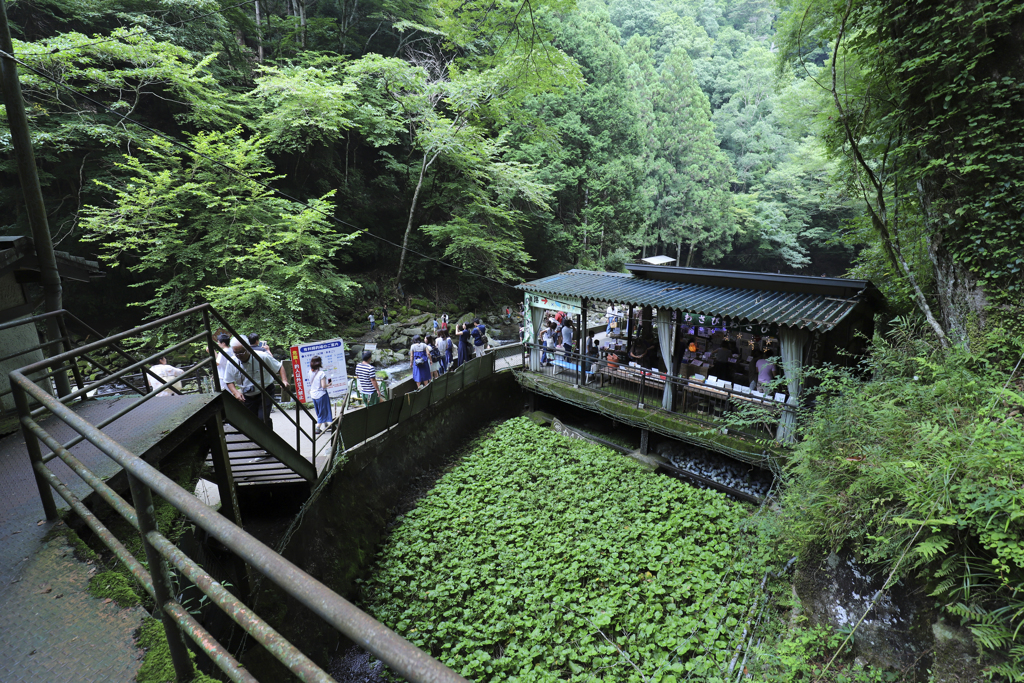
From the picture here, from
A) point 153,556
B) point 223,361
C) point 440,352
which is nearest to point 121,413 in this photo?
point 153,556

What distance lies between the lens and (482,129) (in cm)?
1844

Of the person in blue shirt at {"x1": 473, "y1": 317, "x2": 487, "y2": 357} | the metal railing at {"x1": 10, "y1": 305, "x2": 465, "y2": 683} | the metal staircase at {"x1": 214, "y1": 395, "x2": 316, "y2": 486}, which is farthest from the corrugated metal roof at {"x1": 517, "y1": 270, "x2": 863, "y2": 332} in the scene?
the metal railing at {"x1": 10, "y1": 305, "x2": 465, "y2": 683}

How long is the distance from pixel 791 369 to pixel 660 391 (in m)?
2.80

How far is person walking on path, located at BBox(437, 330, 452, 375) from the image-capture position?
12.1 metres

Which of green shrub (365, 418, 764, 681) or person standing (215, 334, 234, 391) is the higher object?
person standing (215, 334, 234, 391)

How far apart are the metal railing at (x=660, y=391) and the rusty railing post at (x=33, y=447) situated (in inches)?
307

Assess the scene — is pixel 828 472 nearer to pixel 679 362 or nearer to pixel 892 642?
pixel 892 642

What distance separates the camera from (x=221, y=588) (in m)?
1.09

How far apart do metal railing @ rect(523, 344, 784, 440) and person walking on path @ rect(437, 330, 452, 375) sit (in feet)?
7.04

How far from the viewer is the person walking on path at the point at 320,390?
820 centimetres

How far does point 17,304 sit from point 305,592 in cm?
699

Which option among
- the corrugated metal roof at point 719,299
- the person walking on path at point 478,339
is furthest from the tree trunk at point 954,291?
the person walking on path at point 478,339

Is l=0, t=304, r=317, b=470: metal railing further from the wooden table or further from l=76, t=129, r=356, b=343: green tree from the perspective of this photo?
the wooden table

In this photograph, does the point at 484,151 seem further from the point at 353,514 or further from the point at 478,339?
the point at 353,514
